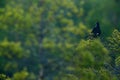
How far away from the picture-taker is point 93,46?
8.85 meters

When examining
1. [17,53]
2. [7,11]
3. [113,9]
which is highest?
[113,9]

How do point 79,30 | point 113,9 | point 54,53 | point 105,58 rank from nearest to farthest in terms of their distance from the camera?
1. point 105,58
2. point 79,30
3. point 54,53
4. point 113,9

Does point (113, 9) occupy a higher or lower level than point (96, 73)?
higher

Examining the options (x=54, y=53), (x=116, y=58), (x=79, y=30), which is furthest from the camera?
(x=54, y=53)

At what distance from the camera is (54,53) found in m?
20.9

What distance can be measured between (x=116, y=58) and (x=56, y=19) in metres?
11.0

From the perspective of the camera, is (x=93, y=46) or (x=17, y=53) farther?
(x=17, y=53)

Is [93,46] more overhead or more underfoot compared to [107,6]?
more underfoot

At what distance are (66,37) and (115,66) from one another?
10768 mm

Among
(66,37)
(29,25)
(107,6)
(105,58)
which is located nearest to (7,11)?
(29,25)

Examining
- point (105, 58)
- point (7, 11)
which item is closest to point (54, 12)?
point (7, 11)

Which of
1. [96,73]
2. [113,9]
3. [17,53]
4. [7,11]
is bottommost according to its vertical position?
[96,73]

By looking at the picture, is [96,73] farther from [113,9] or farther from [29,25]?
[113,9]

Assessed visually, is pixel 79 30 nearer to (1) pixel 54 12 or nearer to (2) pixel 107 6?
(1) pixel 54 12
